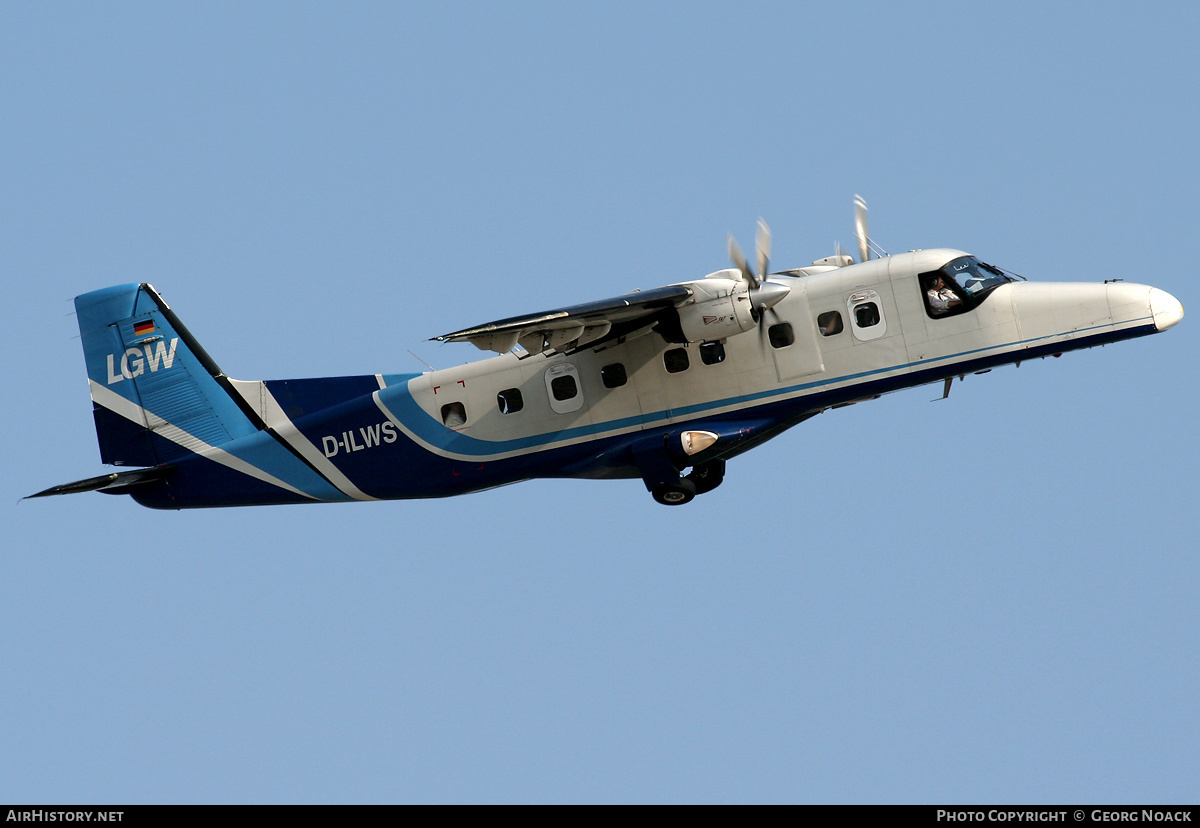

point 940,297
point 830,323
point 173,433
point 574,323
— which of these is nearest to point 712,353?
point 830,323

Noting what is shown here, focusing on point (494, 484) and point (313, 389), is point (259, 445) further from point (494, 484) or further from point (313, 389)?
point (494, 484)

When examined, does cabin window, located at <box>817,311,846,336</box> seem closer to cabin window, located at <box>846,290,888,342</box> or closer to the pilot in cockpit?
cabin window, located at <box>846,290,888,342</box>

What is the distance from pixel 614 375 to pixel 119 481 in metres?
7.82

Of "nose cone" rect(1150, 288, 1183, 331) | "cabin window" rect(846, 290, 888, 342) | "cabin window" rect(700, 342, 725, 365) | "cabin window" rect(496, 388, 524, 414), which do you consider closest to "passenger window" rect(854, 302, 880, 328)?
"cabin window" rect(846, 290, 888, 342)

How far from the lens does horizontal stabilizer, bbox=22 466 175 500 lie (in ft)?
69.3

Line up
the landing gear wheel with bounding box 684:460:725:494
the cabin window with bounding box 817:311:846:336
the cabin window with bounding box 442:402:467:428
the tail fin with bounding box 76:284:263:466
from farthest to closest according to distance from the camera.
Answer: the tail fin with bounding box 76:284:263:466 → the landing gear wheel with bounding box 684:460:725:494 → the cabin window with bounding box 442:402:467:428 → the cabin window with bounding box 817:311:846:336

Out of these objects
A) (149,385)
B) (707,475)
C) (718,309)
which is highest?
(149,385)

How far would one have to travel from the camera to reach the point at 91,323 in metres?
22.4

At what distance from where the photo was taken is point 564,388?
19719mm

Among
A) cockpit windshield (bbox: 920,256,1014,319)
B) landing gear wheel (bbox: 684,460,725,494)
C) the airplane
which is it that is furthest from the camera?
landing gear wheel (bbox: 684,460,725,494)

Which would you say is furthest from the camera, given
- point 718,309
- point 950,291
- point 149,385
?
point 149,385

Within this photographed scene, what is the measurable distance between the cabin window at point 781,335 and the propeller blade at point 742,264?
867 mm

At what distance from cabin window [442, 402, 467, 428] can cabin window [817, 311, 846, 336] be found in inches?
204

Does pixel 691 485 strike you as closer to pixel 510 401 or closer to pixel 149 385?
pixel 510 401
